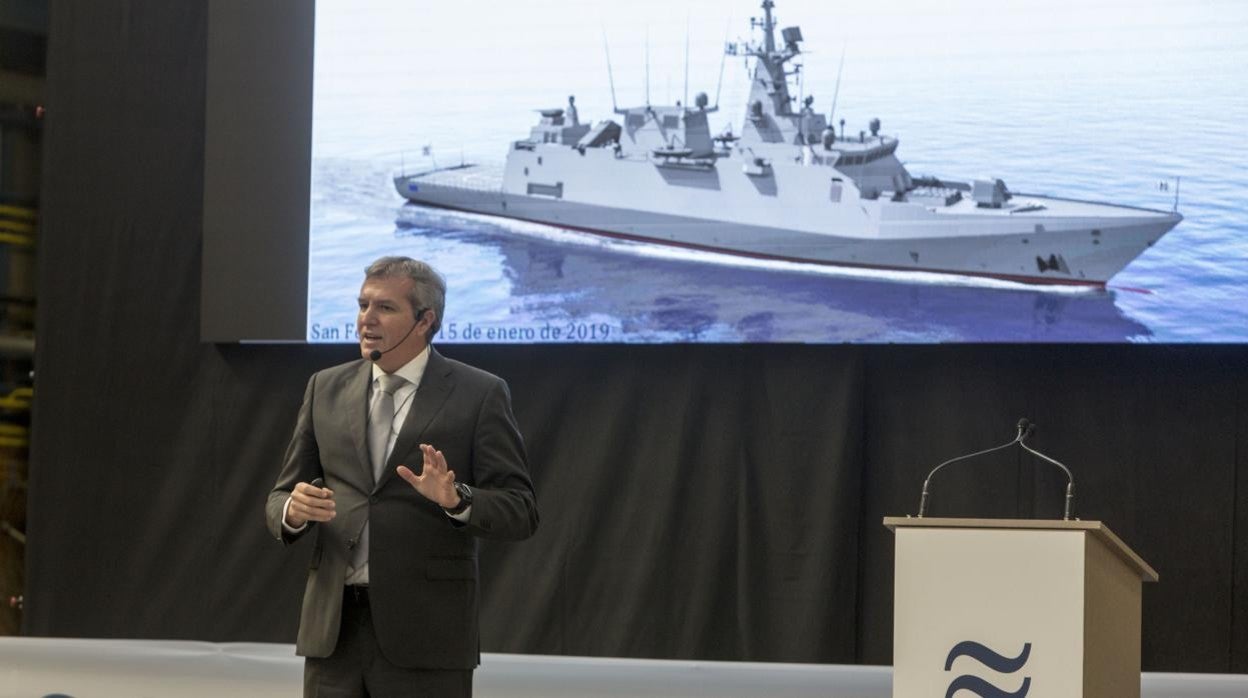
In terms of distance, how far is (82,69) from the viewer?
5.49 metres

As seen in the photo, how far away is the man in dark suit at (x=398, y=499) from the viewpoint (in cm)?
283

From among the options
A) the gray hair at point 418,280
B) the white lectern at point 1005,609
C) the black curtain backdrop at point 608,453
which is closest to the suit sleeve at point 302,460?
the gray hair at point 418,280

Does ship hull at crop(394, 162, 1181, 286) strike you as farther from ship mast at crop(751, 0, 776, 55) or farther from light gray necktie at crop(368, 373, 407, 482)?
light gray necktie at crop(368, 373, 407, 482)

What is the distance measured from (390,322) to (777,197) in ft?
7.06

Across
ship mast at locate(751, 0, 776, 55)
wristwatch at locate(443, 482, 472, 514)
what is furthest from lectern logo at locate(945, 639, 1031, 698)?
ship mast at locate(751, 0, 776, 55)

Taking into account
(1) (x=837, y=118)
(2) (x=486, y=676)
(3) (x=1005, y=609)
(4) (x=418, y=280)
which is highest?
(1) (x=837, y=118)

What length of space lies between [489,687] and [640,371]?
1167mm

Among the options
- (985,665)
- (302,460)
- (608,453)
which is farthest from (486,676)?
(985,665)

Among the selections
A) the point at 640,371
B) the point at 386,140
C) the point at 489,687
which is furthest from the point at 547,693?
the point at 386,140

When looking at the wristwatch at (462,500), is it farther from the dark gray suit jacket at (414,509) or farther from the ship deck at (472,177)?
the ship deck at (472,177)

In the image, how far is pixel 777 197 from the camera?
4863mm

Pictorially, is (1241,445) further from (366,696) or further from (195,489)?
(195,489)

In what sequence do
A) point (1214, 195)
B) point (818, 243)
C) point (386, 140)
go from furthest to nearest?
point (386, 140)
point (818, 243)
point (1214, 195)

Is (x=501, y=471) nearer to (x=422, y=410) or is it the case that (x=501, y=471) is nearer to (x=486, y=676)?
(x=422, y=410)
